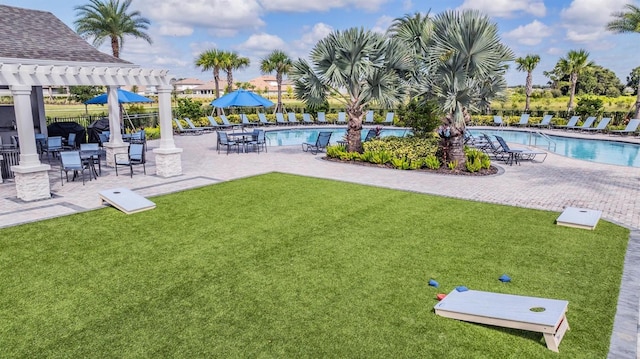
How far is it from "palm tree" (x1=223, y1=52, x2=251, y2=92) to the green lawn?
3159 cm

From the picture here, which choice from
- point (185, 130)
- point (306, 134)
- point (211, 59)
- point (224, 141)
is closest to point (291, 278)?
point (224, 141)

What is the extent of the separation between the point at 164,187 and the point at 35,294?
22.2ft

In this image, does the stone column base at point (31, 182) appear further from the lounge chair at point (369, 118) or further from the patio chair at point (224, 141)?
the lounge chair at point (369, 118)

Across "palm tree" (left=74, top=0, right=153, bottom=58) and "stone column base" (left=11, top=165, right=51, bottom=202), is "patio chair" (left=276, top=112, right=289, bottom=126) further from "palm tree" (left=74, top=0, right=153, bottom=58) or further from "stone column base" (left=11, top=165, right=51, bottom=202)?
"stone column base" (left=11, top=165, right=51, bottom=202)

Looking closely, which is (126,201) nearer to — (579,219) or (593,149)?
(579,219)

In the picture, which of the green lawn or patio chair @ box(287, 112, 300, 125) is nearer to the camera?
the green lawn

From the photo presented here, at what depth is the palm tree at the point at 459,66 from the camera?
1312 cm

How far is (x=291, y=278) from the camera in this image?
629 cm

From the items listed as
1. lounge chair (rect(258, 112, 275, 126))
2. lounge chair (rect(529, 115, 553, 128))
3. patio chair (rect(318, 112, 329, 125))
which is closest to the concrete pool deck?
lounge chair (rect(258, 112, 275, 126))

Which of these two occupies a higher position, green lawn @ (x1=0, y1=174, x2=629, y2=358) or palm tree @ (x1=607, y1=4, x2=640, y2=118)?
palm tree @ (x1=607, y1=4, x2=640, y2=118)

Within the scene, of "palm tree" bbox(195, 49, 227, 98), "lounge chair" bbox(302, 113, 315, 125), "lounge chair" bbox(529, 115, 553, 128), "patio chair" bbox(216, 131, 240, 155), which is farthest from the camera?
"palm tree" bbox(195, 49, 227, 98)

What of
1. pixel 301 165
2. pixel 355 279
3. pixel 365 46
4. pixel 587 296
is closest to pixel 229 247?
pixel 355 279

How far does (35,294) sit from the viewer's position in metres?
5.78

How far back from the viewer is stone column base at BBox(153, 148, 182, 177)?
13.7m
